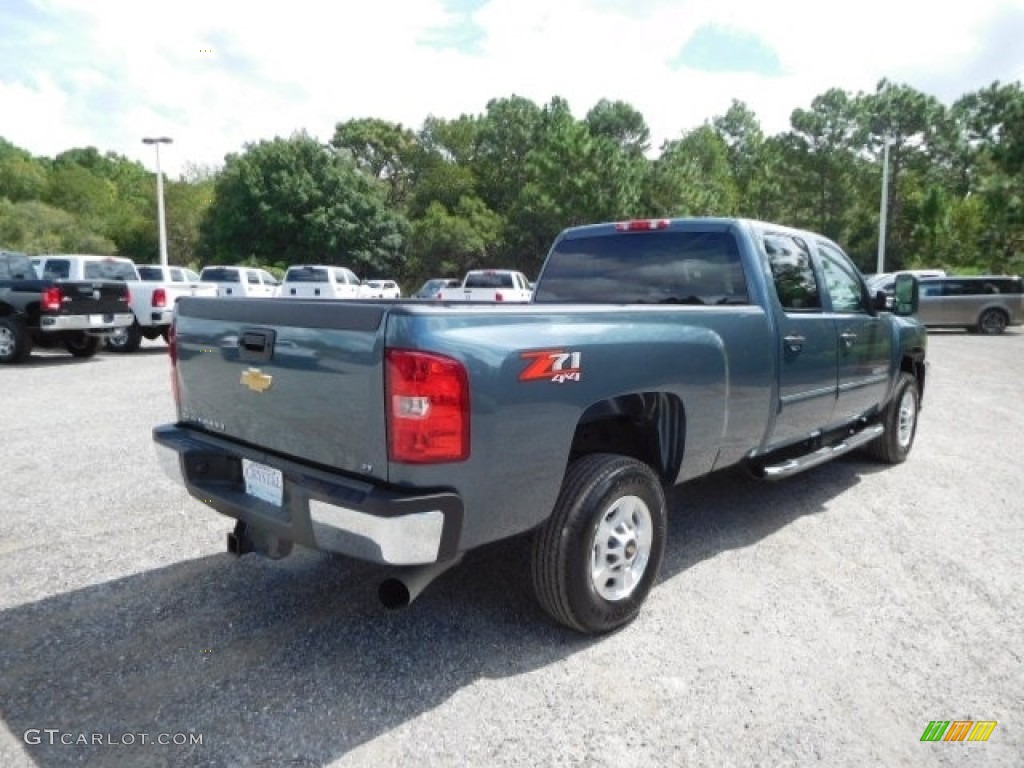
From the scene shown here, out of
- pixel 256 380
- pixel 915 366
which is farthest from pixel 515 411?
pixel 915 366

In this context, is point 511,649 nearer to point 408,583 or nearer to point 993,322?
point 408,583

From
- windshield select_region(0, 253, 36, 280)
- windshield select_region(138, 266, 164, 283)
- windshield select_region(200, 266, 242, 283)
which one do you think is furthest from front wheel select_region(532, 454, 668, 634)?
windshield select_region(138, 266, 164, 283)

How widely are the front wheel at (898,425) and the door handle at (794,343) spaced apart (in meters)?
2.25

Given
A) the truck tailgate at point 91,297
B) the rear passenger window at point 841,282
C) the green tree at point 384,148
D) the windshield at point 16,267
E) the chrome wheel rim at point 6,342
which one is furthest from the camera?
the green tree at point 384,148

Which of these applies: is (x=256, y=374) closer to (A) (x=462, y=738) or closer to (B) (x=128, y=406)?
(A) (x=462, y=738)

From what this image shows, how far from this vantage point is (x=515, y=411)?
2.73 metres

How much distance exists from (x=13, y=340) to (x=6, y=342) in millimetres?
183

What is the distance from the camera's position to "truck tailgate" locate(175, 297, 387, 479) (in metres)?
2.63

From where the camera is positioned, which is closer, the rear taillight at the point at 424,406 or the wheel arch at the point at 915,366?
the rear taillight at the point at 424,406

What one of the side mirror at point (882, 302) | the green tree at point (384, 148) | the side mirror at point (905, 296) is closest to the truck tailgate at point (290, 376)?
the side mirror at point (882, 302)

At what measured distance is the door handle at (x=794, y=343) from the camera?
4.30 meters

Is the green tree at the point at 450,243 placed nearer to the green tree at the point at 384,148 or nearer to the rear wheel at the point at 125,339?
the green tree at the point at 384,148

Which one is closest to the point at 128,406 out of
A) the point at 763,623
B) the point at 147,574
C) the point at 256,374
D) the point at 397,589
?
the point at 147,574

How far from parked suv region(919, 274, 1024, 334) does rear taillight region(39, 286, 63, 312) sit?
2129cm
